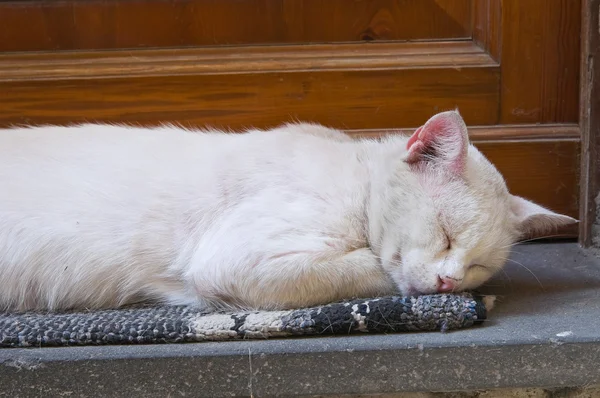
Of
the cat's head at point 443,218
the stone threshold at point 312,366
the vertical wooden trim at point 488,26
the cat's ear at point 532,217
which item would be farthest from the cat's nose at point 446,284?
the vertical wooden trim at point 488,26

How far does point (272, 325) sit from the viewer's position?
3.77 ft

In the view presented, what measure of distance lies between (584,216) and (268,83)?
796 millimetres

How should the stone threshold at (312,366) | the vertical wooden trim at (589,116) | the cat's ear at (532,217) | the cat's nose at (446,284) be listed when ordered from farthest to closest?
the vertical wooden trim at (589,116), the cat's ear at (532,217), the cat's nose at (446,284), the stone threshold at (312,366)

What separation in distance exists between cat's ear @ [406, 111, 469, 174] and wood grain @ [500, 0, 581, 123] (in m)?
0.51

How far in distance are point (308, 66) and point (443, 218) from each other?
598 millimetres

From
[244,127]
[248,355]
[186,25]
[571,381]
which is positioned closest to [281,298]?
[248,355]

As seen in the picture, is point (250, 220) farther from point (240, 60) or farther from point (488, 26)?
point (488, 26)

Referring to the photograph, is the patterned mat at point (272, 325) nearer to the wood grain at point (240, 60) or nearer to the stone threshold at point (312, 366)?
the stone threshold at point (312, 366)

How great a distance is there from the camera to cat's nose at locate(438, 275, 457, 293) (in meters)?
1.21

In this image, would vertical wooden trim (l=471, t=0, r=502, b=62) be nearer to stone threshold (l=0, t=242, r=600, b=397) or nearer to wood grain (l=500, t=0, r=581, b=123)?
wood grain (l=500, t=0, r=581, b=123)

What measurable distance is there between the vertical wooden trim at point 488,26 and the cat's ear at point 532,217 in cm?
44

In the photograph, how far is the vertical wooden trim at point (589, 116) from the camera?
5.22 ft

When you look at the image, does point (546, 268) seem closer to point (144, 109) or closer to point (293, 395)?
point (293, 395)

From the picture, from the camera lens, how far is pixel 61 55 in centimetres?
167
